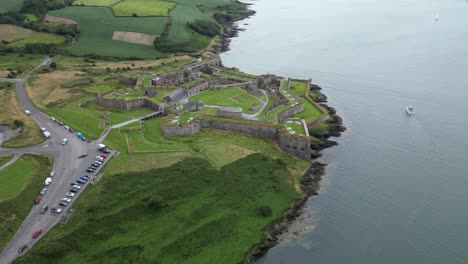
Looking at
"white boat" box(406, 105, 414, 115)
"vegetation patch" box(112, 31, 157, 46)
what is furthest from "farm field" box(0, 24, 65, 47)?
"white boat" box(406, 105, 414, 115)

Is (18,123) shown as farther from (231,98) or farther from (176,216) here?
(231,98)

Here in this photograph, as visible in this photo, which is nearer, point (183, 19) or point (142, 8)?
point (183, 19)

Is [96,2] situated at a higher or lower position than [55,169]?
higher

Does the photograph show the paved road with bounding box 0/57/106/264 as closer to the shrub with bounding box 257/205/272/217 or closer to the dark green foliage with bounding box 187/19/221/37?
the shrub with bounding box 257/205/272/217

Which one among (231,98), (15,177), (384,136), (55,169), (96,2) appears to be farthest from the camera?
(96,2)

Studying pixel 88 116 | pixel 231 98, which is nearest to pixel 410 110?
pixel 231 98
